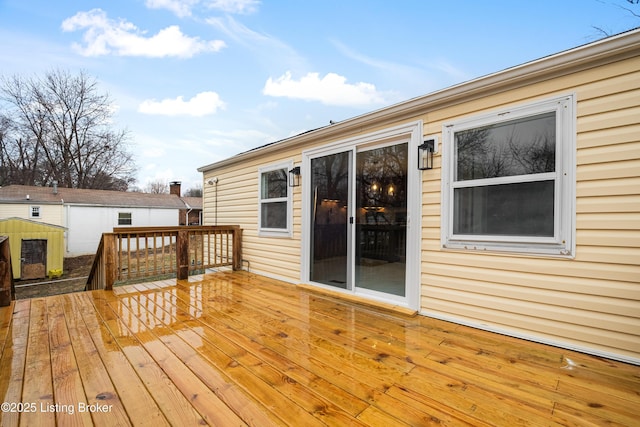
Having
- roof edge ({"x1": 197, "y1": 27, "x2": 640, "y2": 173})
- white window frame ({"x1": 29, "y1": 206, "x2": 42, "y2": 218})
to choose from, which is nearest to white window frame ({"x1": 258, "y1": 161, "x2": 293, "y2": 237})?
roof edge ({"x1": 197, "y1": 27, "x2": 640, "y2": 173})

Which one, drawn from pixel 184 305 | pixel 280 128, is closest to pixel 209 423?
pixel 184 305

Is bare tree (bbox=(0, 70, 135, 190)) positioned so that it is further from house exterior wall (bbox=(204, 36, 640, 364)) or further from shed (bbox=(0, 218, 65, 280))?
house exterior wall (bbox=(204, 36, 640, 364))

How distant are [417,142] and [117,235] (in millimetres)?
4457

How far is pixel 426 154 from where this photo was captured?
3.05m

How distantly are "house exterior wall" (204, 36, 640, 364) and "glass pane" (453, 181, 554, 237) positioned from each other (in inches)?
7.5

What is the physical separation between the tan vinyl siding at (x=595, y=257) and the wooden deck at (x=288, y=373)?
215 millimetres

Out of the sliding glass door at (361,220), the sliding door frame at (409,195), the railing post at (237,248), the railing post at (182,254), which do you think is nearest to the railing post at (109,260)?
the railing post at (182,254)

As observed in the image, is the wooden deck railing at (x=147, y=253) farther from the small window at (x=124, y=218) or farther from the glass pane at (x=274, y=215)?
the small window at (x=124, y=218)

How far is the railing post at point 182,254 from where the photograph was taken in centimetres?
473

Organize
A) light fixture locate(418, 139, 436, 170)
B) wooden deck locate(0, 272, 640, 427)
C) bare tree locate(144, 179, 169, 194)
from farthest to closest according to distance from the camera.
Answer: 1. bare tree locate(144, 179, 169, 194)
2. light fixture locate(418, 139, 436, 170)
3. wooden deck locate(0, 272, 640, 427)

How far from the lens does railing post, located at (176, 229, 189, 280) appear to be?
473 centimetres

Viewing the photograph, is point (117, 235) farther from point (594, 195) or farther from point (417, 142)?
point (594, 195)

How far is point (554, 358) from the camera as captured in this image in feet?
7.02

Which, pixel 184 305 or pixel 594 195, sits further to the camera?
pixel 184 305
